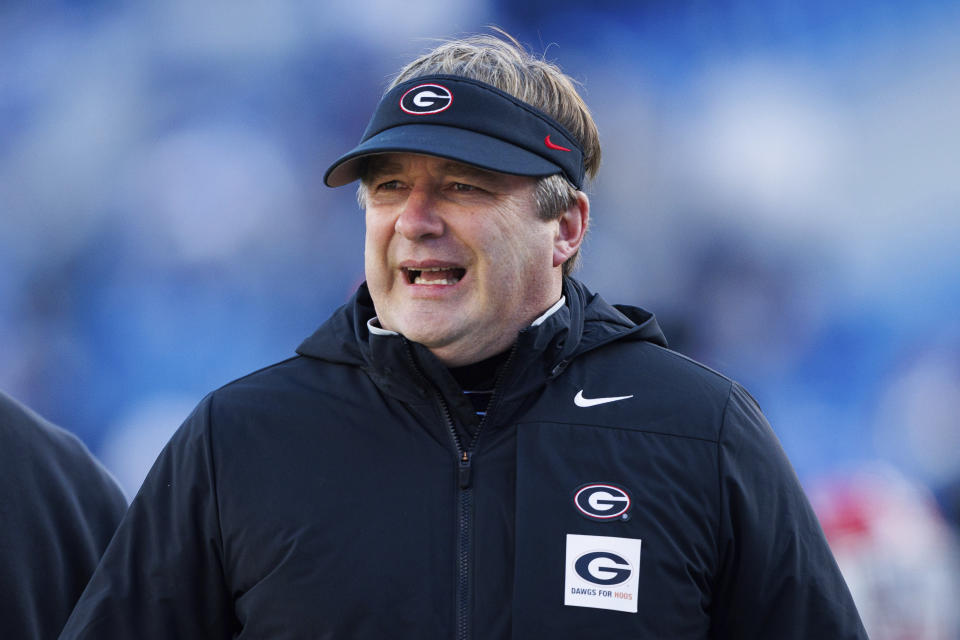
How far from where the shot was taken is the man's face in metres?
1.53

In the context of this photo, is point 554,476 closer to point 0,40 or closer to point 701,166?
point 701,166

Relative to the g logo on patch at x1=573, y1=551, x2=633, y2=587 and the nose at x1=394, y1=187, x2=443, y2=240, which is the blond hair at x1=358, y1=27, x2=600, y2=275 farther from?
the g logo on patch at x1=573, y1=551, x2=633, y2=587

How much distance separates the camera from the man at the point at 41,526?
61.1 inches

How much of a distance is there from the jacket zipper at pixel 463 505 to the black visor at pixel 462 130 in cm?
28

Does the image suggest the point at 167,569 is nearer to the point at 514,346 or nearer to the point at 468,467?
the point at 468,467

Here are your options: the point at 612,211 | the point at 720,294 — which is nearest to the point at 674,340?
the point at 720,294

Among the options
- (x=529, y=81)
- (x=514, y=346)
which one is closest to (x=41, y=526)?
(x=514, y=346)

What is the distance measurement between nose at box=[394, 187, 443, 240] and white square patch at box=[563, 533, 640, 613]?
1.56 ft

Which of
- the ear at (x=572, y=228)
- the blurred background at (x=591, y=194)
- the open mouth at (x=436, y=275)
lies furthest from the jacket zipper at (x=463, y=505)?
the blurred background at (x=591, y=194)

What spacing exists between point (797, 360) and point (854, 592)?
648mm

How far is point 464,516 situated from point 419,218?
0.43 metres

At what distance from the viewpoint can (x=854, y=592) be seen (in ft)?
9.20

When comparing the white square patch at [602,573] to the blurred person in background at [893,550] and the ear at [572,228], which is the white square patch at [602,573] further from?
the blurred person in background at [893,550]

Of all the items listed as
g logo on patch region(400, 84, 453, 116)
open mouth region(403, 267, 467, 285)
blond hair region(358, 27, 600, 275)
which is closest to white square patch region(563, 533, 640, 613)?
open mouth region(403, 267, 467, 285)
